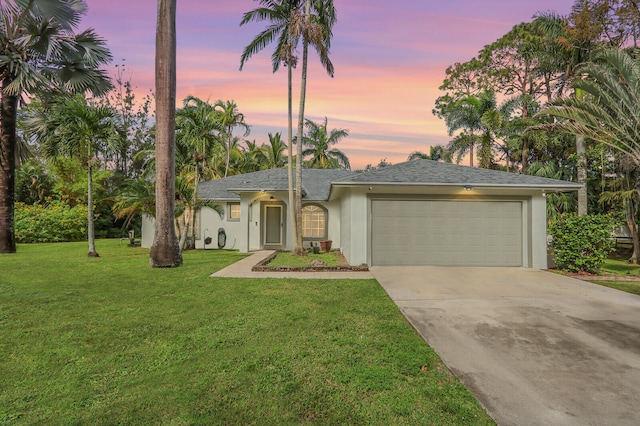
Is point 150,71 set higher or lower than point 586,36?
lower

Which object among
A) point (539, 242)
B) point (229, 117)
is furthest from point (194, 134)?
point (229, 117)

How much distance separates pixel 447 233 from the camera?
1052cm

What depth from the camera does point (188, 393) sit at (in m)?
2.83

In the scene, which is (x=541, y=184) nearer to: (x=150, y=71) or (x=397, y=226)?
(x=397, y=226)

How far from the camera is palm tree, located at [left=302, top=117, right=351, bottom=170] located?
91.2ft

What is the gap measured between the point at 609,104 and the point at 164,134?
522 inches

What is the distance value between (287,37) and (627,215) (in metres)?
18.2

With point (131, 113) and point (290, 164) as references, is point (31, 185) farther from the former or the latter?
point (290, 164)

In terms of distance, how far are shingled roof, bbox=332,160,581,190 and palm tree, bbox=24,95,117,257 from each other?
30.5 ft

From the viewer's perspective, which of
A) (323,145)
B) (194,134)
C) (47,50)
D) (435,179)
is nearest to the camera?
(435,179)

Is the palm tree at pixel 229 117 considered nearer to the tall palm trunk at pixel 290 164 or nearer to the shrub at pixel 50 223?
the shrub at pixel 50 223

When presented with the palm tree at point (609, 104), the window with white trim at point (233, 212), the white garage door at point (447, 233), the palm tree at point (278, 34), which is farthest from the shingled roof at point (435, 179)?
the palm tree at point (278, 34)

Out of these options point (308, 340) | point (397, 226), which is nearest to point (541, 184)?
point (397, 226)

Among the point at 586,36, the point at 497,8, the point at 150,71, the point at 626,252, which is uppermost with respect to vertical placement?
the point at 586,36
